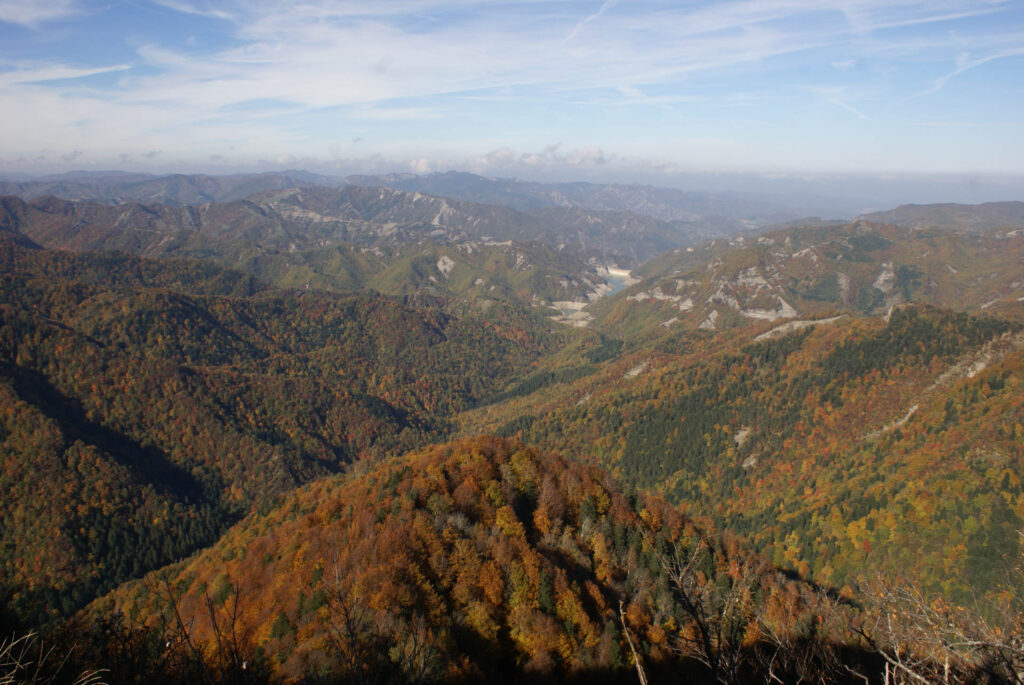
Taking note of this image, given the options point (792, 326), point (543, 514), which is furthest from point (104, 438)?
point (792, 326)

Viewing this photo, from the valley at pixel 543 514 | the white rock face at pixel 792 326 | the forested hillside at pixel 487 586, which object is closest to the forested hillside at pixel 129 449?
the valley at pixel 543 514

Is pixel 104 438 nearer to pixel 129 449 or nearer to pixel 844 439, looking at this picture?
pixel 129 449

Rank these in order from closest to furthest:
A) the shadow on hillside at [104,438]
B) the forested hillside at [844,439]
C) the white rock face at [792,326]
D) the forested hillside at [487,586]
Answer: the forested hillside at [487,586] → the forested hillside at [844,439] → the shadow on hillside at [104,438] → the white rock face at [792,326]

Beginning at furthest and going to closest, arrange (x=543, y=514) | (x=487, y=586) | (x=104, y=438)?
(x=104, y=438) < (x=543, y=514) < (x=487, y=586)

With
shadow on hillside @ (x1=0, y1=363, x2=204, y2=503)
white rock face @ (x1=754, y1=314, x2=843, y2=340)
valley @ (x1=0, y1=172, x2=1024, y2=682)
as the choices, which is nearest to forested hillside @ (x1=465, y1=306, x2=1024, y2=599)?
valley @ (x1=0, y1=172, x2=1024, y2=682)

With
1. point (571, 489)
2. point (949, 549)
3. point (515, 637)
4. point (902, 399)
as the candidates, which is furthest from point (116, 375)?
point (902, 399)

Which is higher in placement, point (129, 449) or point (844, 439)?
point (844, 439)

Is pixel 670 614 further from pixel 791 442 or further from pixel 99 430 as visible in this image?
pixel 99 430

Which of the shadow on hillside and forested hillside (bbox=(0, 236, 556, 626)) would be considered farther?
the shadow on hillside

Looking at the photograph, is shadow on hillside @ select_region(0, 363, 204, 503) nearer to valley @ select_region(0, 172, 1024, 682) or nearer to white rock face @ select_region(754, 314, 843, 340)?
valley @ select_region(0, 172, 1024, 682)

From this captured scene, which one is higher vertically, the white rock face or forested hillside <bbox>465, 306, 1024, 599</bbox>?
the white rock face

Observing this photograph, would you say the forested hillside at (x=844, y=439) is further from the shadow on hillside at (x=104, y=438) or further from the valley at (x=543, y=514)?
the shadow on hillside at (x=104, y=438)
